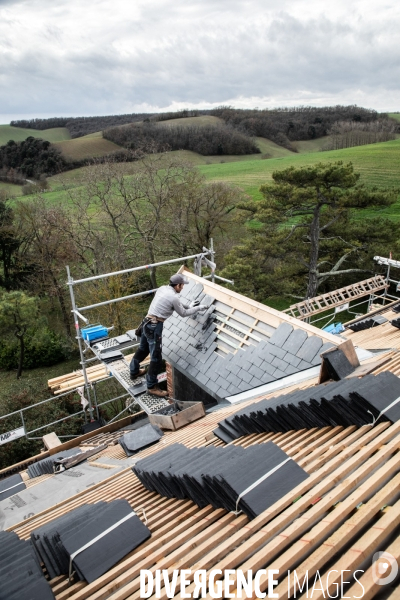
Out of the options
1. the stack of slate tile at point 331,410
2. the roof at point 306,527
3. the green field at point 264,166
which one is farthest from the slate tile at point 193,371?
the green field at point 264,166

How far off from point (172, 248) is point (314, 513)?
96.7 feet

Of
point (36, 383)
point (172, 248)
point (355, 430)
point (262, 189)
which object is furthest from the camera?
point (172, 248)

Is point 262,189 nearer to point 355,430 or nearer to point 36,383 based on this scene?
point 36,383

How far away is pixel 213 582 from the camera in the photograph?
255cm

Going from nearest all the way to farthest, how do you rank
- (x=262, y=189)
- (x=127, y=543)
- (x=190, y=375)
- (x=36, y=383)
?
1. (x=127, y=543)
2. (x=190, y=375)
3. (x=36, y=383)
4. (x=262, y=189)

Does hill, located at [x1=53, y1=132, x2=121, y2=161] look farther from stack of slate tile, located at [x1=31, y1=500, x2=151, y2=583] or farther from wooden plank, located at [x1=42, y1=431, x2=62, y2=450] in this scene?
stack of slate tile, located at [x1=31, y1=500, x2=151, y2=583]

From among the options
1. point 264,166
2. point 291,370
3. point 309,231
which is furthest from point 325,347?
point 264,166

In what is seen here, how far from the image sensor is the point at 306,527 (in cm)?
281

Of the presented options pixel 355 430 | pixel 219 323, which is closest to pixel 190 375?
pixel 219 323

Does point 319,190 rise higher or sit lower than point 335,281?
higher

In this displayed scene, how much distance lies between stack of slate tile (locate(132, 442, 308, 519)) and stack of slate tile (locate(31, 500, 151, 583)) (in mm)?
610

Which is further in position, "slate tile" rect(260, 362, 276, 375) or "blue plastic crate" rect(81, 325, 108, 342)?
"blue plastic crate" rect(81, 325, 108, 342)

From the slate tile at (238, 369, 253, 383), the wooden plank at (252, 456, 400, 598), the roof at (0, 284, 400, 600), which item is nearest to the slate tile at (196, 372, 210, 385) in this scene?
the slate tile at (238, 369, 253, 383)

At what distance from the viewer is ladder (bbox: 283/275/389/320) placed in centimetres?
1628
